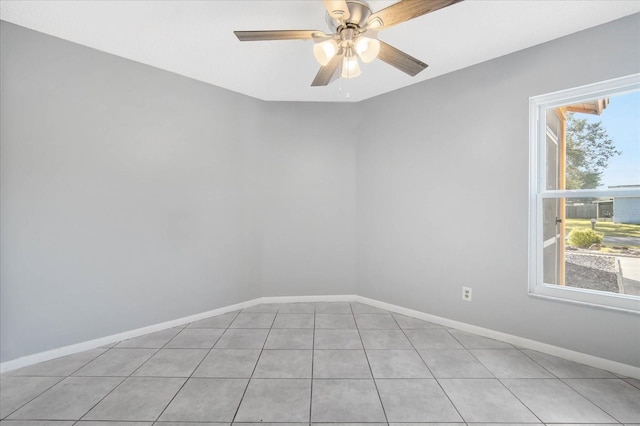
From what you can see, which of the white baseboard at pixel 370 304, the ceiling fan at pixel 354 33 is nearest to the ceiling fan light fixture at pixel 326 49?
the ceiling fan at pixel 354 33

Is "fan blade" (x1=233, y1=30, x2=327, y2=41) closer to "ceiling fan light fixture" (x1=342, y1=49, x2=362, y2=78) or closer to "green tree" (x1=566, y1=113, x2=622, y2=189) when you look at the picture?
"ceiling fan light fixture" (x1=342, y1=49, x2=362, y2=78)

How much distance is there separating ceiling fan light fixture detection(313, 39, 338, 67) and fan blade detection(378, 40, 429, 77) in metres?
0.29

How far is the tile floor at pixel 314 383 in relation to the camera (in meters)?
1.59

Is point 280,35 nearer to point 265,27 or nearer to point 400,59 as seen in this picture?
point 265,27

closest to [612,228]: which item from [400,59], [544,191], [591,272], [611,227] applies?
[611,227]

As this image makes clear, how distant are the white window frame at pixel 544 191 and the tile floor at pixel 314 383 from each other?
1.63ft

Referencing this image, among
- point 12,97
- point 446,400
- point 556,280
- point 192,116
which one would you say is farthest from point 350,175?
point 12,97

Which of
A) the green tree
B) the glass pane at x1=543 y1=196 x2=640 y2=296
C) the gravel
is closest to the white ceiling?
the green tree

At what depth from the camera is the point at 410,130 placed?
3.04 metres

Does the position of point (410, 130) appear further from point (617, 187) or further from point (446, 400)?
point (446, 400)

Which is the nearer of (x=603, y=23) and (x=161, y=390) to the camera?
(x=161, y=390)

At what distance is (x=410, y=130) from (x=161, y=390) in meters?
3.09

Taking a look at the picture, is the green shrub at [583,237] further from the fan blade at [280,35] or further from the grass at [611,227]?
the fan blade at [280,35]

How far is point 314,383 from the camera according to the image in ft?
6.14
